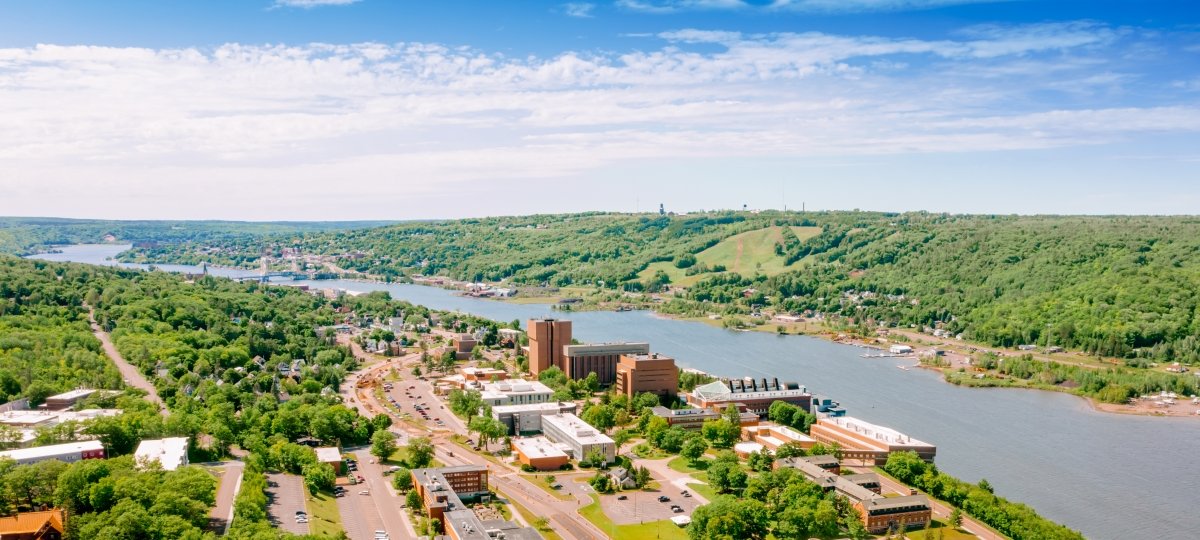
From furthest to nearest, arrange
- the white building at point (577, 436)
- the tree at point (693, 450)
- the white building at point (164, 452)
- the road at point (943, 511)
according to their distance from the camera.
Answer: the white building at point (577, 436) < the tree at point (693, 450) < the road at point (943, 511) < the white building at point (164, 452)

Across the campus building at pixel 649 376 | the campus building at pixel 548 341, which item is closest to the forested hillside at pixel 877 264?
the campus building at pixel 649 376

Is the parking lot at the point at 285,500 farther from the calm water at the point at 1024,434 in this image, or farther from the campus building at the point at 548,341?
the calm water at the point at 1024,434

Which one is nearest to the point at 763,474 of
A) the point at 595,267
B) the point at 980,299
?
the point at 980,299

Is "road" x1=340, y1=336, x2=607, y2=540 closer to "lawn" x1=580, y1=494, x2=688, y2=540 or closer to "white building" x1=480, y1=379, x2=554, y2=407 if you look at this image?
"lawn" x1=580, y1=494, x2=688, y2=540

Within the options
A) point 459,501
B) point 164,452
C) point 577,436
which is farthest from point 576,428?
point 164,452

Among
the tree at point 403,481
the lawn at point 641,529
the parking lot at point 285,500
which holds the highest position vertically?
the parking lot at point 285,500

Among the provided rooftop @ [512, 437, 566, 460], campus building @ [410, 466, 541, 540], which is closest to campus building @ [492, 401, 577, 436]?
rooftop @ [512, 437, 566, 460]

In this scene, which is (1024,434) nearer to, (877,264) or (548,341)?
(548,341)
